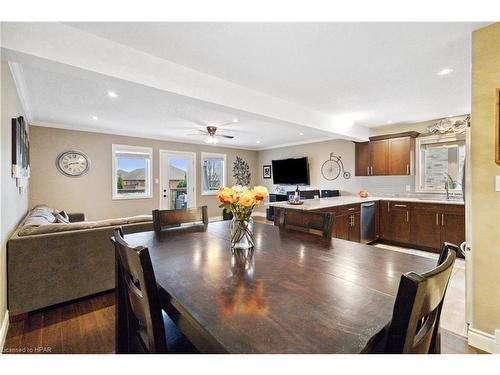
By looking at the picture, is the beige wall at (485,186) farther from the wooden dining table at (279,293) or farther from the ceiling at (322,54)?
the wooden dining table at (279,293)

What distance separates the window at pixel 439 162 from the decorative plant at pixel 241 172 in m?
4.67

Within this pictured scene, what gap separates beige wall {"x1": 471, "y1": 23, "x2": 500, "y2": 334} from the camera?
166cm

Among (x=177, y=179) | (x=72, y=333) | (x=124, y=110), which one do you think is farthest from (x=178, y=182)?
(x=72, y=333)

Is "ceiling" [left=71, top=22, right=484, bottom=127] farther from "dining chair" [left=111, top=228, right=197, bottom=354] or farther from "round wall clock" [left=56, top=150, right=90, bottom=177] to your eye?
"round wall clock" [left=56, top=150, right=90, bottom=177]

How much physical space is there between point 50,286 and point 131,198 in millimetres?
3684

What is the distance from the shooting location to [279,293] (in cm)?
85

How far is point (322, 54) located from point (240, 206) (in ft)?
5.54

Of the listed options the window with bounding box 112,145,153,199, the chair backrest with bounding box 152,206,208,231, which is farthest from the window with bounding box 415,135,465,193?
the window with bounding box 112,145,153,199

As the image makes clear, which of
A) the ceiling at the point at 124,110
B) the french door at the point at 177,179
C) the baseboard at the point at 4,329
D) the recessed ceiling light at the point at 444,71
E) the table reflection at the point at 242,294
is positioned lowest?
the baseboard at the point at 4,329

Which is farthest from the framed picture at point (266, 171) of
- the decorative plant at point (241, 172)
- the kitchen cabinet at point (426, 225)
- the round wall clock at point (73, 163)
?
the round wall clock at point (73, 163)

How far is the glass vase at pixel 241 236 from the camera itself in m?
1.41

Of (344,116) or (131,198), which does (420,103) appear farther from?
(131,198)

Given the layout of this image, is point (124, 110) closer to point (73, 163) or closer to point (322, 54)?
point (73, 163)
